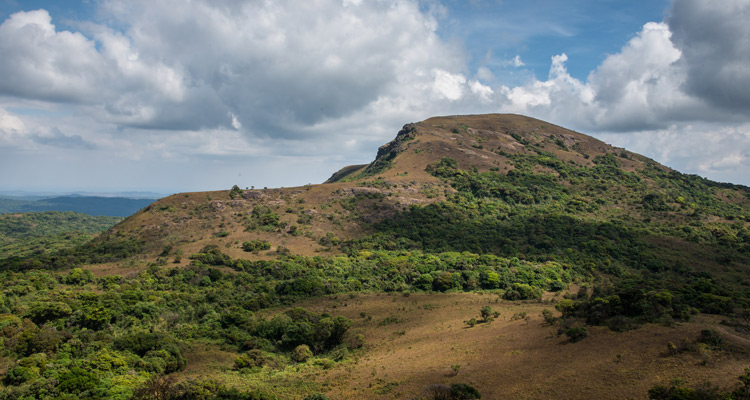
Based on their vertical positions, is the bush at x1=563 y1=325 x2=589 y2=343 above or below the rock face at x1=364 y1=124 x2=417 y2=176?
below

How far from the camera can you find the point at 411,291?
175 feet

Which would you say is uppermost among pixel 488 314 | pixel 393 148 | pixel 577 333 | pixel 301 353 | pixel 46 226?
pixel 393 148

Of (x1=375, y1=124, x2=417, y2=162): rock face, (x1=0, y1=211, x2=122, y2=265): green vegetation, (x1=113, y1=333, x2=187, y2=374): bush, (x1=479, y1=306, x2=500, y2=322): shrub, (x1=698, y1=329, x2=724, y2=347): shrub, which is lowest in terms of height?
(x1=0, y1=211, x2=122, y2=265): green vegetation

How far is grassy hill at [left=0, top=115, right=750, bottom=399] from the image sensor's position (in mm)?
24078

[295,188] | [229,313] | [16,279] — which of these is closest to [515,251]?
[229,313]

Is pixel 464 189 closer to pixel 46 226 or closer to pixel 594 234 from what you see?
pixel 594 234

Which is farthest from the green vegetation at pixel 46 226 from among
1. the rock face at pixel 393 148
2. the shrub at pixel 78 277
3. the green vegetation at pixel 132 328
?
the rock face at pixel 393 148

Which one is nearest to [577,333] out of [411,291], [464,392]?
[464,392]

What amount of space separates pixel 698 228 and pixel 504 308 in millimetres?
62521

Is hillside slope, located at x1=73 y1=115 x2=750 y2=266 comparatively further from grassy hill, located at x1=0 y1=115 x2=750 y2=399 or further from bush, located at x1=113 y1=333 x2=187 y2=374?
bush, located at x1=113 y1=333 x2=187 y2=374

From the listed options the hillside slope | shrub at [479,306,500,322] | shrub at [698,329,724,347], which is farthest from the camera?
the hillside slope

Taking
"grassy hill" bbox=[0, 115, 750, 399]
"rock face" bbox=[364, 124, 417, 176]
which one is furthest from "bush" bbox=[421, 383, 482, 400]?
"rock face" bbox=[364, 124, 417, 176]

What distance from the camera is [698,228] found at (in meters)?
77.4

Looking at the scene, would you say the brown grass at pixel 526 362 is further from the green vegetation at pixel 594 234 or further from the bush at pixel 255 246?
the bush at pixel 255 246
